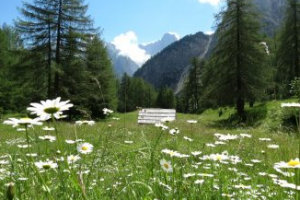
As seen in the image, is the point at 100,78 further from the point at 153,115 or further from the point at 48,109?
the point at 48,109

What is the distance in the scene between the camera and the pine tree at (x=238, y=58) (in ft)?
80.9

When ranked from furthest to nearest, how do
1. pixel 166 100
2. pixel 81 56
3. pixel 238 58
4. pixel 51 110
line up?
pixel 166 100 → pixel 81 56 → pixel 238 58 → pixel 51 110

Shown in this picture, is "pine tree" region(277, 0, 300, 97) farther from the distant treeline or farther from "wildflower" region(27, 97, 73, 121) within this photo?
"wildflower" region(27, 97, 73, 121)

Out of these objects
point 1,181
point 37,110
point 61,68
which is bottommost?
point 1,181

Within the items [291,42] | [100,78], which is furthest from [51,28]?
[291,42]

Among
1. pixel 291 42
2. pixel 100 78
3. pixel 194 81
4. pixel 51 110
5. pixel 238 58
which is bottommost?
pixel 51 110

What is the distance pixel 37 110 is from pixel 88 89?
27672 millimetres

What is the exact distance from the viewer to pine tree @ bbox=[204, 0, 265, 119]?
80.9ft

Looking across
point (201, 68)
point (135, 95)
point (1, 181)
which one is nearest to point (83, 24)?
point (1, 181)

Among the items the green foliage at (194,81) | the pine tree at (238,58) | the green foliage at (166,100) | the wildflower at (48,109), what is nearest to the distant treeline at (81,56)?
the pine tree at (238,58)

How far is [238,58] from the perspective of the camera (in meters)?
24.7

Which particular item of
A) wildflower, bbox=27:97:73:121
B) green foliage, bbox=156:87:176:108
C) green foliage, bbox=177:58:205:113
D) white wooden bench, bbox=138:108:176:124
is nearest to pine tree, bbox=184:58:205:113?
green foliage, bbox=177:58:205:113

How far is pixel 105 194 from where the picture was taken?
2.63 m

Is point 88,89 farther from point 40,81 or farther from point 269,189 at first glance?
point 269,189
